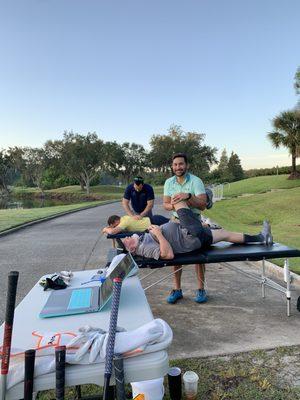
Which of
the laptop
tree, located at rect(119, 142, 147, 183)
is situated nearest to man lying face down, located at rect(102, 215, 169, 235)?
the laptop

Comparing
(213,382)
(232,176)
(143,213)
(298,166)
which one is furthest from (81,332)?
(232,176)

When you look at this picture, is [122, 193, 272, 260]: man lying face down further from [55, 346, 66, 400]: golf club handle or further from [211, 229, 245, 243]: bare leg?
[55, 346, 66, 400]: golf club handle

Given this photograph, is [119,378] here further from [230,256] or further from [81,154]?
[81,154]

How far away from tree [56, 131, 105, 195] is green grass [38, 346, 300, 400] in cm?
5975

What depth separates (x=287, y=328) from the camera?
4172mm

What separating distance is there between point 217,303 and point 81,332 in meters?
3.30

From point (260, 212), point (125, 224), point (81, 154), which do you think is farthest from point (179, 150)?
point (125, 224)

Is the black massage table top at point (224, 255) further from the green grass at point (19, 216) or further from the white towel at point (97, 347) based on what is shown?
the green grass at point (19, 216)

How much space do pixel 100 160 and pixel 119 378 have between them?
205 feet

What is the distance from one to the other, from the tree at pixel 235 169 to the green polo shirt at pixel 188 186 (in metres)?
66.0

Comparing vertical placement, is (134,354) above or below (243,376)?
above

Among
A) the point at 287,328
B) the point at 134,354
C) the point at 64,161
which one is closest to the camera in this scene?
the point at 134,354

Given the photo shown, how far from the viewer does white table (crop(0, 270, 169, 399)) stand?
1.99m

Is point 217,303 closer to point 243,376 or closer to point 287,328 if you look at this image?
point 287,328
